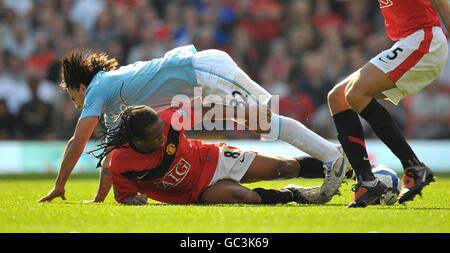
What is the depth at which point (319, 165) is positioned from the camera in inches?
352

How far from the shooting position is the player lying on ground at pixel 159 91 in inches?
339

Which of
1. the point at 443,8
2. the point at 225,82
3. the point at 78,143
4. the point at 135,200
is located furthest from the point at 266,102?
the point at 443,8

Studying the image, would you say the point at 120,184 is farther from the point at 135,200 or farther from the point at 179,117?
the point at 179,117

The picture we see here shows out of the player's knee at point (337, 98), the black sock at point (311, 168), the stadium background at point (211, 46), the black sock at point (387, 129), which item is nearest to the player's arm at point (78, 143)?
the black sock at point (311, 168)

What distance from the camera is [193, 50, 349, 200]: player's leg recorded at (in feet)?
28.1

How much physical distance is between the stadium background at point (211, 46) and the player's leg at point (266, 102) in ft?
24.2

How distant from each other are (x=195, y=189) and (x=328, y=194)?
3.86 ft

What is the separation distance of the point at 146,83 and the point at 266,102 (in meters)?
1.12

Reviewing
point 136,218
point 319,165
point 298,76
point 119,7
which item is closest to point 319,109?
point 298,76

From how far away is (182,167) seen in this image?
8.37m

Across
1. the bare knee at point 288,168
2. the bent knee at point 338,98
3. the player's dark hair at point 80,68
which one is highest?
the player's dark hair at point 80,68

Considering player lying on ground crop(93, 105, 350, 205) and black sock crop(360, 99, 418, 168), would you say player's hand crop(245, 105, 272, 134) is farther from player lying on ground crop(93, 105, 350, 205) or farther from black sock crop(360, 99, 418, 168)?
black sock crop(360, 99, 418, 168)

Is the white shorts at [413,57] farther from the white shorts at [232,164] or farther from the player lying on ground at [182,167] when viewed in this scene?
the white shorts at [232,164]

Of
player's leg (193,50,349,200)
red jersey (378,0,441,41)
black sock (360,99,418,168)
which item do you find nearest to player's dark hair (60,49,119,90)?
player's leg (193,50,349,200)
